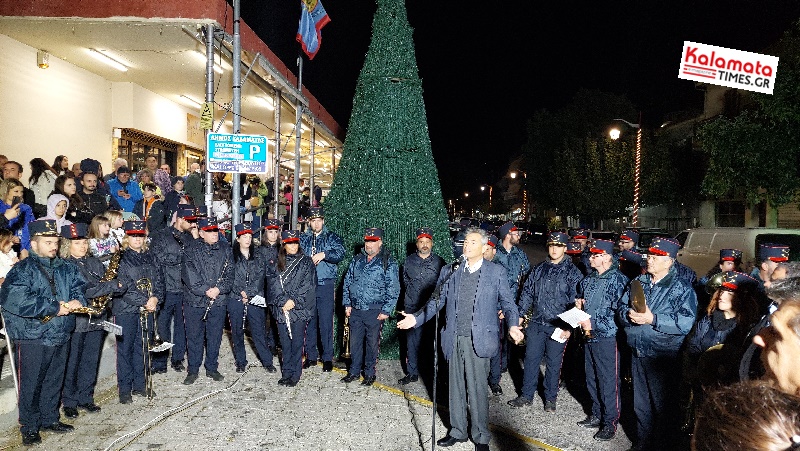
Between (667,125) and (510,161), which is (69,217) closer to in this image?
(667,125)

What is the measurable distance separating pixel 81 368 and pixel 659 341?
594cm

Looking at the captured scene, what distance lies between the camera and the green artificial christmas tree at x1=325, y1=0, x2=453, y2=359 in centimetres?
769

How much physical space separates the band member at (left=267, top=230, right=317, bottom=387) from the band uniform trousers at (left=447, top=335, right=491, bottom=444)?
8.30ft

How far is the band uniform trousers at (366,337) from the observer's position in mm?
6648

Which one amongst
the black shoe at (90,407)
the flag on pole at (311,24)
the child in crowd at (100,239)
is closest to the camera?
the black shoe at (90,407)

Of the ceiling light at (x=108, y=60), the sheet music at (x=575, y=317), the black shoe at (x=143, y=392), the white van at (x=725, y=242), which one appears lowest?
the black shoe at (x=143, y=392)

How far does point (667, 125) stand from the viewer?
3475 cm

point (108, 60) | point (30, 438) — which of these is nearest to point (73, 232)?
point (30, 438)

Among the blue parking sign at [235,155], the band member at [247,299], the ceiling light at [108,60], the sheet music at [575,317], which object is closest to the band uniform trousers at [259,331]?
the band member at [247,299]

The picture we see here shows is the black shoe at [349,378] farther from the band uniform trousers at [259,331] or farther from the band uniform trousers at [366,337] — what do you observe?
the band uniform trousers at [259,331]

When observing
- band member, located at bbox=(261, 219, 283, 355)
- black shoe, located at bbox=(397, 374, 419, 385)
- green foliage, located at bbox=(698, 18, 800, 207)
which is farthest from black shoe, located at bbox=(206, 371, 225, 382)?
green foliage, located at bbox=(698, 18, 800, 207)

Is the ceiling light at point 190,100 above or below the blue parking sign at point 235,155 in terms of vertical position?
above

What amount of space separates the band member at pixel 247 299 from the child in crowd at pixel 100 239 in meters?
1.56

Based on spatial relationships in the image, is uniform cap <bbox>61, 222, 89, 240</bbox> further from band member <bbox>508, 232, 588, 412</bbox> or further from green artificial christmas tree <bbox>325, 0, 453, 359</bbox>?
band member <bbox>508, 232, 588, 412</bbox>
